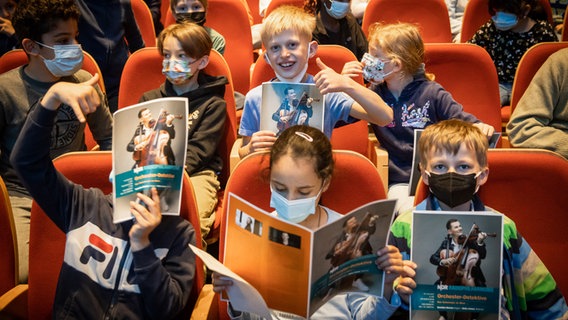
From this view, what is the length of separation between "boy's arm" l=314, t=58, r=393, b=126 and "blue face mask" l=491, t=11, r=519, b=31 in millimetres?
1664

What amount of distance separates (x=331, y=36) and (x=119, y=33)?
1235 mm

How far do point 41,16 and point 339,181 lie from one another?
1.49m

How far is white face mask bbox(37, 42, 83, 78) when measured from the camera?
2730 millimetres

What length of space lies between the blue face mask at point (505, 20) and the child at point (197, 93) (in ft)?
5.75

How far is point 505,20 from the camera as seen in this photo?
377 centimetres

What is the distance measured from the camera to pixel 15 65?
303 centimetres

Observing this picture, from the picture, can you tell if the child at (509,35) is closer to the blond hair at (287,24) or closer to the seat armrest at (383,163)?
the seat armrest at (383,163)

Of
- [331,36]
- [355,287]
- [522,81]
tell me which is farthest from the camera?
[331,36]

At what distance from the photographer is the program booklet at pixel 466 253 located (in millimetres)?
1749

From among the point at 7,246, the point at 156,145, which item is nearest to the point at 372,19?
the point at 156,145

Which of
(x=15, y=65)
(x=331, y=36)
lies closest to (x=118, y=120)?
(x=15, y=65)

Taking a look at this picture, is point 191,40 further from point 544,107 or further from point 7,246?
point 544,107

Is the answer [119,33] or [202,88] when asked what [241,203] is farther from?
[119,33]

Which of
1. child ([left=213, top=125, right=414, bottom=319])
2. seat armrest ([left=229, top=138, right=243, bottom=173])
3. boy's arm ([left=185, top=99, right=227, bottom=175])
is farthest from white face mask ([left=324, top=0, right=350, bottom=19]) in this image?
child ([left=213, top=125, right=414, bottom=319])
